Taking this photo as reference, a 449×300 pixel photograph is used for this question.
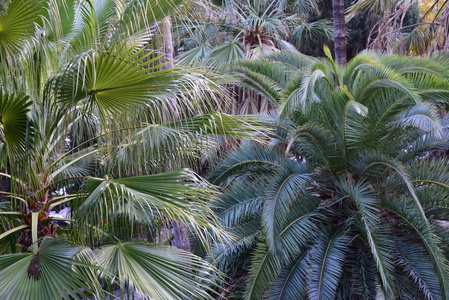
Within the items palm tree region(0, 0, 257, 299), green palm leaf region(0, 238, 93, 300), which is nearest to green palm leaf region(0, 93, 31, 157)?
palm tree region(0, 0, 257, 299)

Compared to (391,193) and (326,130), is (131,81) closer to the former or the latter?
(326,130)

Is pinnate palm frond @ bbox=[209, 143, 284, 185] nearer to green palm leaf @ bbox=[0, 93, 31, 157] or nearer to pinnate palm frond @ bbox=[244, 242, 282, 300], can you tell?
pinnate palm frond @ bbox=[244, 242, 282, 300]

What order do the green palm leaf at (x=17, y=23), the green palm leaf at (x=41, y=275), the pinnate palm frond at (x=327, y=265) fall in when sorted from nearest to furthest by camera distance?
1. the green palm leaf at (x=41, y=275)
2. the green palm leaf at (x=17, y=23)
3. the pinnate palm frond at (x=327, y=265)

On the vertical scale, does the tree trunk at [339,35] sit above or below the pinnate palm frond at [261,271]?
above

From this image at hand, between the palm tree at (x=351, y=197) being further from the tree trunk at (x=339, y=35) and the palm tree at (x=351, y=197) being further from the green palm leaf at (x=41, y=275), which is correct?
the green palm leaf at (x=41, y=275)

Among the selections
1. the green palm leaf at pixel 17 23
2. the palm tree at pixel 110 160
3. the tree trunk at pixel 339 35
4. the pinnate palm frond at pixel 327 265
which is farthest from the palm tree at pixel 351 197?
the green palm leaf at pixel 17 23

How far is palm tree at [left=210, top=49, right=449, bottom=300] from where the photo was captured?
5.39 metres

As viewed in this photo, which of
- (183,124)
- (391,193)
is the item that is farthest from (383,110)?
(183,124)

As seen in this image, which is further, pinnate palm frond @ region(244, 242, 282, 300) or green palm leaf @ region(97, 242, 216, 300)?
pinnate palm frond @ region(244, 242, 282, 300)

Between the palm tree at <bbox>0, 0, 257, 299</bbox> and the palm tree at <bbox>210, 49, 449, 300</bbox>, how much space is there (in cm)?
154

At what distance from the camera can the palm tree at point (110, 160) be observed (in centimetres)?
325

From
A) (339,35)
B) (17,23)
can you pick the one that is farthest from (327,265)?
(339,35)

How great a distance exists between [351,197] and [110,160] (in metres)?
2.96

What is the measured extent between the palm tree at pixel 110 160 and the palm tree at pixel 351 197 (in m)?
1.54
